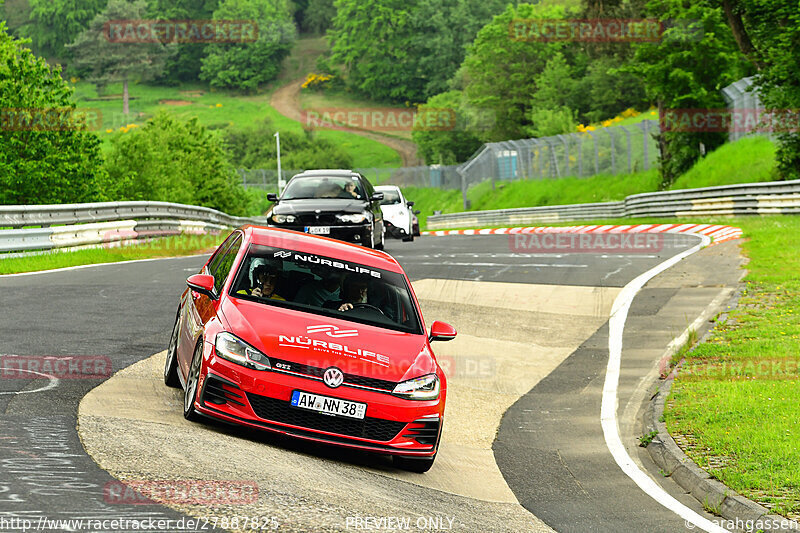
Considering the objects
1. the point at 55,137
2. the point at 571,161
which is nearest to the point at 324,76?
the point at 571,161

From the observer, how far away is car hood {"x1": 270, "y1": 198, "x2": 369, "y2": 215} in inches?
755

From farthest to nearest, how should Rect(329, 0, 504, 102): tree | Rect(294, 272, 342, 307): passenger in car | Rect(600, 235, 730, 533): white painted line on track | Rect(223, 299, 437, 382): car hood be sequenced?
Rect(329, 0, 504, 102): tree → Rect(294, 272, 342, 307): passenger in car → Rect(223, 299, 437, 382): car hood → Rect(600, 235, 730, 533): white painted line on track

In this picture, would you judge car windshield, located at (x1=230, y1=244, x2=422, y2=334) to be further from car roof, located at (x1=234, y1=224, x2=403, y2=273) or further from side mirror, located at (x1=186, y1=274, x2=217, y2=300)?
side mirror, located at (x1=186, y1=274, x2=217, y2=300)

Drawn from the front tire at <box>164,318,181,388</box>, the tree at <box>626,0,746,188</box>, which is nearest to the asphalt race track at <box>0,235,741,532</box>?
the front tire at <box>164,318,181,388</box>

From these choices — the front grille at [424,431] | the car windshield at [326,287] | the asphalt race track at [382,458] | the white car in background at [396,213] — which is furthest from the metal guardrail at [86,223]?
the front grille at [424,431]

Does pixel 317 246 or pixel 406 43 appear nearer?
pixel 317 246

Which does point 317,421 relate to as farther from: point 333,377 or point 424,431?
point 424,431

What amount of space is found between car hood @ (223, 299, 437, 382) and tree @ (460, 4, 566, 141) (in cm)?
9840

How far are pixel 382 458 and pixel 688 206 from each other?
100ft

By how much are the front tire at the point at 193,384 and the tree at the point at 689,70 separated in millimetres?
38900

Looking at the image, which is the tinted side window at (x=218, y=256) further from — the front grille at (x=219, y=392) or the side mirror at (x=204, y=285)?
the front grille at (x=219, y=392)

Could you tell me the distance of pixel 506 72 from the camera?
108 m

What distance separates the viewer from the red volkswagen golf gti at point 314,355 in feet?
24.8

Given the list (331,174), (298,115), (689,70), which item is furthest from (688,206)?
(298,115)
